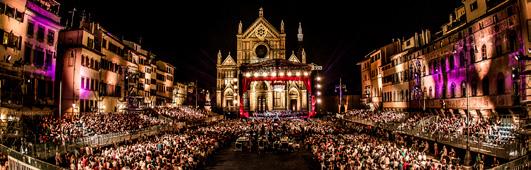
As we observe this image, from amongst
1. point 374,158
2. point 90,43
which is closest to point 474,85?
point 374,158

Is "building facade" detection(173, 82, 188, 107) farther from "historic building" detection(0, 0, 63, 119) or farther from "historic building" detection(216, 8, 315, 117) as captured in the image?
"historic building" detection(0, 0, 63, 119)

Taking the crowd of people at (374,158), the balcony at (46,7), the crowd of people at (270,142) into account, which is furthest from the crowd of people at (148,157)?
the balcony at (46,7)

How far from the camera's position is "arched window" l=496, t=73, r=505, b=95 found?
104ft

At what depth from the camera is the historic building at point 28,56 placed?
103ft

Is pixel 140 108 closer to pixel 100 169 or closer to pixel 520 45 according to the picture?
pixel 100 169

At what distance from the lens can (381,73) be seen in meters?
67.5

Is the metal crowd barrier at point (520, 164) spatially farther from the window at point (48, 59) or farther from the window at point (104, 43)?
the window at point (104, 43)

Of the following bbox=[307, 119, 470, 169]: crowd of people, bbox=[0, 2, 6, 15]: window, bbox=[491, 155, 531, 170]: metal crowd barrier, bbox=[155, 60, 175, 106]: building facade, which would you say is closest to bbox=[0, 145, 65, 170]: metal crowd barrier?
bbox=[307, 119, 470, 169]: crowd of people

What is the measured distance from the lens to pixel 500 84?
1265 inches

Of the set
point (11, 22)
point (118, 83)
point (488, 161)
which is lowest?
point (488, 161)

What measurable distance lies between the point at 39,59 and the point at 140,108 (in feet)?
63.5

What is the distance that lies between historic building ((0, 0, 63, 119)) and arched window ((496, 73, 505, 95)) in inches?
1571

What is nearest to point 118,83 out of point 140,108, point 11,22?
point 140,108

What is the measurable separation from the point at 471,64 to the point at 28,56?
41.4 metres
